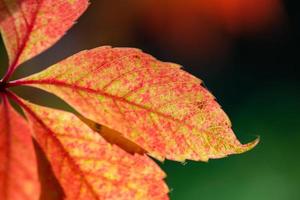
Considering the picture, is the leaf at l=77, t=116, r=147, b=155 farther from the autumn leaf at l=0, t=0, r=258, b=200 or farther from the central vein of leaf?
the central vein of leaf

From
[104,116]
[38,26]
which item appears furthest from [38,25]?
[104,116]

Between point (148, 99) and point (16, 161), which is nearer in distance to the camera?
point (16, 161)

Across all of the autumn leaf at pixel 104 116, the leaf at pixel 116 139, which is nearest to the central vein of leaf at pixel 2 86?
the autumn leaf at pixel 104 116

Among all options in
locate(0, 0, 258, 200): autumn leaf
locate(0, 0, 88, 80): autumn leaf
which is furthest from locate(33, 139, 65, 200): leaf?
locate(0, 0, 88, 80): autumn leaf

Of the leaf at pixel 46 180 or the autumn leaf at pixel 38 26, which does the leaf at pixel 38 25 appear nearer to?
the autumn leaf at pixel 38 26

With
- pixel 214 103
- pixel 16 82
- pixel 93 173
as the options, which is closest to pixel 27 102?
pixel 16 82

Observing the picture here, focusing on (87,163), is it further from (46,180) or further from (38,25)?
(38,25)

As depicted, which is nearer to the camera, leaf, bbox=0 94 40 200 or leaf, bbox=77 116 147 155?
leaf, bbox=0 94 40 200

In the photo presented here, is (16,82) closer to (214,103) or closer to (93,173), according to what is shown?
(93,173)
